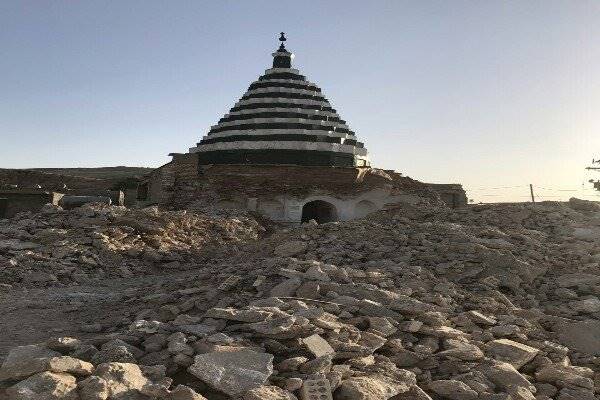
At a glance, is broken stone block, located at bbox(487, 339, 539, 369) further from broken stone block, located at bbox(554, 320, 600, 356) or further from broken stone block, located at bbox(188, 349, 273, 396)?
broken stone block, located at bbox(188, 349, 273, 396)

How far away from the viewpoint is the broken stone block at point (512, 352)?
4.55 m

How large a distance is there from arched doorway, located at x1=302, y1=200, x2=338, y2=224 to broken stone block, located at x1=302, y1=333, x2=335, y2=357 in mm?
14930

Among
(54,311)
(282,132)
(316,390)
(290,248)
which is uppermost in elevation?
(282,132)

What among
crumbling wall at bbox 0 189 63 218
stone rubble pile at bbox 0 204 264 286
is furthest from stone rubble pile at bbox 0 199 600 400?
crumbling wall at bbox 0 189 63 218

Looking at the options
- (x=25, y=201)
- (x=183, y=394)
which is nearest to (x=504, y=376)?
(x=183, y=394)

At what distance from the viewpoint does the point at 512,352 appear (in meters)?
4.66

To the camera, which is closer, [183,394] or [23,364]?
[183,394]

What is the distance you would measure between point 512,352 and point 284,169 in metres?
14.6

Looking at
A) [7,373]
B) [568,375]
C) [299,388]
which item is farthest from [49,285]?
[568,375]

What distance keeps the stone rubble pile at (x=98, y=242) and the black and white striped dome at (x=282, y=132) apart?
8008 mm

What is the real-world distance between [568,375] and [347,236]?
5.62 m

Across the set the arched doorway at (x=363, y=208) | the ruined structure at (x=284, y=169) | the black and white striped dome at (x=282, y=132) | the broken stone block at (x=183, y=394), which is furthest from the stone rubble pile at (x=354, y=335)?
the black and white striped dome at (x=282, y=132)

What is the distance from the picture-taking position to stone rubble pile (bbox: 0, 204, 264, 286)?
8.76 meters

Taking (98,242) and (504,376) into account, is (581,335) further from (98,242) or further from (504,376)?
(98,242)
